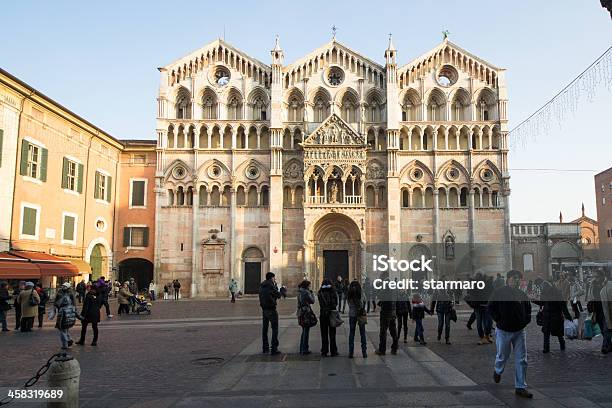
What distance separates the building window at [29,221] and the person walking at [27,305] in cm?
1395

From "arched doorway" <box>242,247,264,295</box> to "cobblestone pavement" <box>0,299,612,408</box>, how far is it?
25.3 meters

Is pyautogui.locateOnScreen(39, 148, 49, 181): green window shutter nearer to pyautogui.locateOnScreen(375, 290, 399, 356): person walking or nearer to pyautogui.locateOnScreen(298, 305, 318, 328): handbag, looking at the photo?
pyautogui.locateOnScreen(298, 305, 318, 328): handbag

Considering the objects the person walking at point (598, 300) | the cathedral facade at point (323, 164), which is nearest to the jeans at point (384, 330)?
the person walking at point (598, 300)

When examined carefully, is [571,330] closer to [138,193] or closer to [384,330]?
[384,330]

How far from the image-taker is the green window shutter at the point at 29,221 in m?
32.1

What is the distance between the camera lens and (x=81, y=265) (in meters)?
37.7

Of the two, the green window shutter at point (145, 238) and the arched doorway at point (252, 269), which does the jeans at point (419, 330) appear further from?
the green window shutter at point (145, 238)

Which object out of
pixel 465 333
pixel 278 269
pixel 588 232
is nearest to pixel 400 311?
pixel 465 333

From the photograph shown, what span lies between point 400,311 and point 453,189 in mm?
30686

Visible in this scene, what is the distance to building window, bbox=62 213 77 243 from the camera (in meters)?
36.5

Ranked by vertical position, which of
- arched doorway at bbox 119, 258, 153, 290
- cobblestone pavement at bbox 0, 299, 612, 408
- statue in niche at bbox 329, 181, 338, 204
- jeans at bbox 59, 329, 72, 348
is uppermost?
statue in niche at bbox 329, 181, 338, 204

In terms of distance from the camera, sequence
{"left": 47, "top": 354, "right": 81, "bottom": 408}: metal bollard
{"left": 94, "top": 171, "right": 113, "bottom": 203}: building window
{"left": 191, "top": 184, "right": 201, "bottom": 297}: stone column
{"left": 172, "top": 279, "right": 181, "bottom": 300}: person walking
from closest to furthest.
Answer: {"left": 47, "top": 354, "right": 81, "bottom": 408}: metal bollard
{"left": 172, "top": 279, "right": 181, "bottom": 300}: person walking
{"left": 94, "top": 171, "right": 113, "bottom": 203}: building window
{"left": 191, "top": 184, "right": 201, "bottom": 297}: stone column

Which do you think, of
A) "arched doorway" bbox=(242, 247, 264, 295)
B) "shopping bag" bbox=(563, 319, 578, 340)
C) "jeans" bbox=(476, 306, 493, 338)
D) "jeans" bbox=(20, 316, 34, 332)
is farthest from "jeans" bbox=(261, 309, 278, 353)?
"arched doorway" bbox=(242, 247, 264, 295)

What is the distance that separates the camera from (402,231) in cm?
4312
